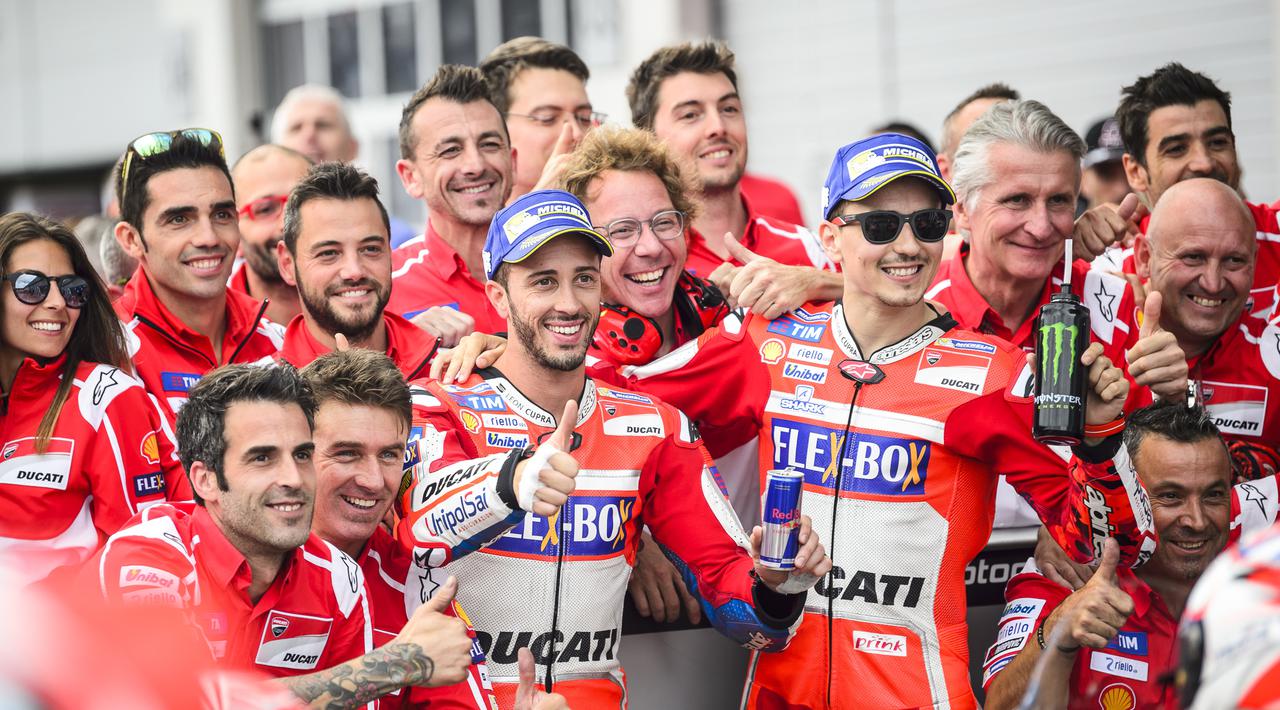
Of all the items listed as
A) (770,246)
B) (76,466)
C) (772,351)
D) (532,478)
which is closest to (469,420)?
(532,478)

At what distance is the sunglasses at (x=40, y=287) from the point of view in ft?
15.0

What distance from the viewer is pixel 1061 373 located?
369cm

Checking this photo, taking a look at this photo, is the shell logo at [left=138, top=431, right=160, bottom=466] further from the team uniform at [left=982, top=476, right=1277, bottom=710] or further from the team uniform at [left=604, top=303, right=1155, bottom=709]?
the team uniform at [left=982, top=476, right=1277, bottom=710]

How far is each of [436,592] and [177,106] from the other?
52.7 feet

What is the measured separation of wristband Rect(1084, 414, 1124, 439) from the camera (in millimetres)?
3775

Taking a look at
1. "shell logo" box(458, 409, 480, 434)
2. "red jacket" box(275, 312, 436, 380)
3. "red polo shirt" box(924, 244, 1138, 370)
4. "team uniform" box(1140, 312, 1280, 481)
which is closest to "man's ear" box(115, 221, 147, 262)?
"red jacket" box(275, 312, 436, 380)

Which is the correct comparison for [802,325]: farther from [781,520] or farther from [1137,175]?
[1137,175]

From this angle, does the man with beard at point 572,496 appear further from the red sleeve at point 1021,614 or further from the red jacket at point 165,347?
the red jacket at point 165,347

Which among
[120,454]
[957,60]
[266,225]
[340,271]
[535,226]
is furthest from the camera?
[957,60]

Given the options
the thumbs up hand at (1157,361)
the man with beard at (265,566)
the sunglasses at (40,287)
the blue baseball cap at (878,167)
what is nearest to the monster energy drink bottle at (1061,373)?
the thumbs up hand at (1157,361)

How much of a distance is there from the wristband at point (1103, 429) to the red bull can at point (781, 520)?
0.84 m

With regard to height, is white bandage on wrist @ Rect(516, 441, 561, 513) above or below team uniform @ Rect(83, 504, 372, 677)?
above

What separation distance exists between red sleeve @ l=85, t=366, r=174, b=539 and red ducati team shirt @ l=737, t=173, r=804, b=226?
3.13 m

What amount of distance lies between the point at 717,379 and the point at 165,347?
2.14 meters
